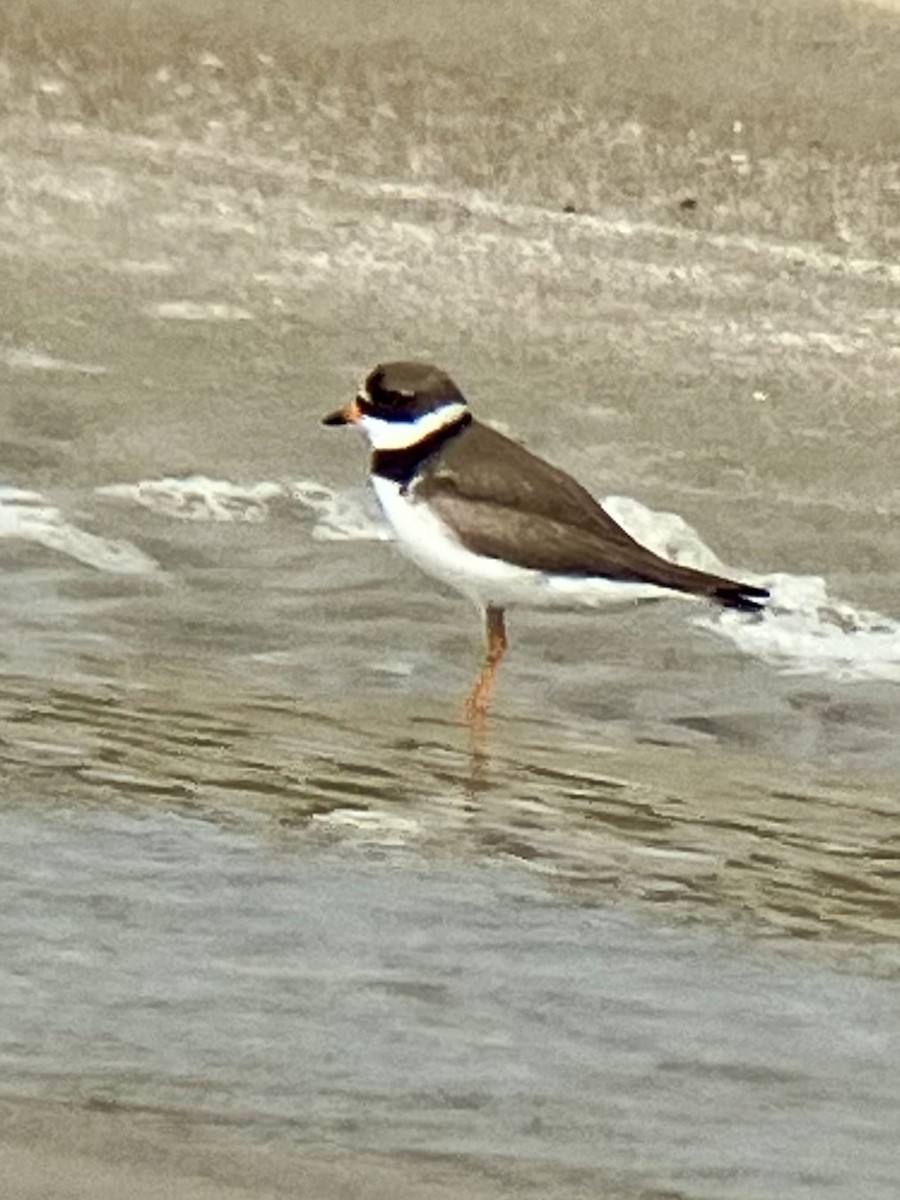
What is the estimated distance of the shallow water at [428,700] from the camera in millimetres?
4805

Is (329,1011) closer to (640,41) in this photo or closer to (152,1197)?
(152,1197)

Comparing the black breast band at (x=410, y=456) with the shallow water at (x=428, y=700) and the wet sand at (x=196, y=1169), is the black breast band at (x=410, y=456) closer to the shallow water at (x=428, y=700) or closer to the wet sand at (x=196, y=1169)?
the shallow water at (x=428, y=700)

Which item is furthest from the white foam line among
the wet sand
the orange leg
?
the wet sand

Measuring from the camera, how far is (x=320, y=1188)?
167 inches

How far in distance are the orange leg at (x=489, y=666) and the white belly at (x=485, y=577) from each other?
35mm

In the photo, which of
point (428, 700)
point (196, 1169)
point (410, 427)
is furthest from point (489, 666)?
point (196, 1169)

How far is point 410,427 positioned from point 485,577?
44 cm

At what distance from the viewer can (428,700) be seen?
282 inches

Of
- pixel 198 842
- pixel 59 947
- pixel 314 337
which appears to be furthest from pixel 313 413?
pixel 59 947

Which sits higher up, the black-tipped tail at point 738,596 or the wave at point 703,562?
the black-tipped tail at point 738,596

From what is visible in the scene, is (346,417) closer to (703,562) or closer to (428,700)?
(703,562)

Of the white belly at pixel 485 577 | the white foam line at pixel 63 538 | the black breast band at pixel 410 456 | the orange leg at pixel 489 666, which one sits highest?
the black breast band at pixel 410 456

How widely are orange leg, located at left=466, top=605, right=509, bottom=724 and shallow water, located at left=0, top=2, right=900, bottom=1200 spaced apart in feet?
0.17

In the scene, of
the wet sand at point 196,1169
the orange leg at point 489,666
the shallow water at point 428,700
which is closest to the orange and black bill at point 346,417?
the shallow water at point 428,700
